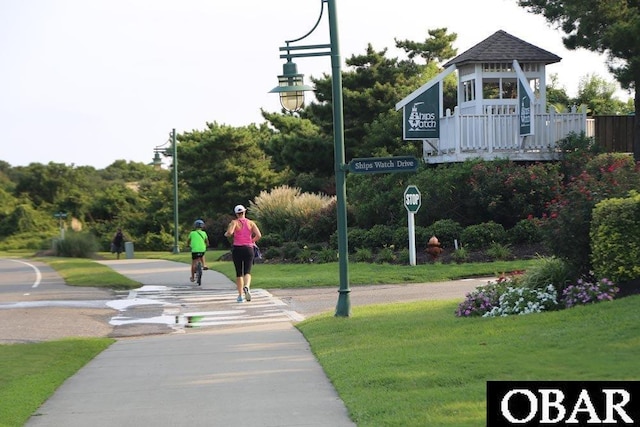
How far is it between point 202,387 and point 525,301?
4690 mm

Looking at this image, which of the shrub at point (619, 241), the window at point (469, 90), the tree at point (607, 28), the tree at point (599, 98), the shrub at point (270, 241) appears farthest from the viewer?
the tree at point (599, 98)

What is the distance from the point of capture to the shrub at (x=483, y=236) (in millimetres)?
26250

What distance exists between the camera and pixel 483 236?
86.4 feet

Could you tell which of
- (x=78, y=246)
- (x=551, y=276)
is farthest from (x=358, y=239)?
(x=78, y=246)

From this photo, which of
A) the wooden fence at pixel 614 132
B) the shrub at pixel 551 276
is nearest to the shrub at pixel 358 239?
the wooden fence at pixel 614 132

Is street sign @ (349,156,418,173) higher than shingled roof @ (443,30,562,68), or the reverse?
shingled roof @ (443,30,562,68)

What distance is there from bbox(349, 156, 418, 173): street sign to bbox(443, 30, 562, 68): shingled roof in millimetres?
15775

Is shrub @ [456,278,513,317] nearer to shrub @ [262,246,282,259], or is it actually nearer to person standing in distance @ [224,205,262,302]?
person standing in distance @ [224,205,262,302]

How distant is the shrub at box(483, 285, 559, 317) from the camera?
12820 millimetres

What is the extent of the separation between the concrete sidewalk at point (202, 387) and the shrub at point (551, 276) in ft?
10.4

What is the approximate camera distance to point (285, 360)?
1198 centimetres

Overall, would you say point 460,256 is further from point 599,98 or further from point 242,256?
point 599,98

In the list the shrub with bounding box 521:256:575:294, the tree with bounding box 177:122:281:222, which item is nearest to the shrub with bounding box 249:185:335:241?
the shrub with bounding box 521:256:575:294

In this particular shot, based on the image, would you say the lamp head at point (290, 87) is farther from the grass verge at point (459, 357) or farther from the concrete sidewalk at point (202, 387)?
the grass verge at point (459, 357)
